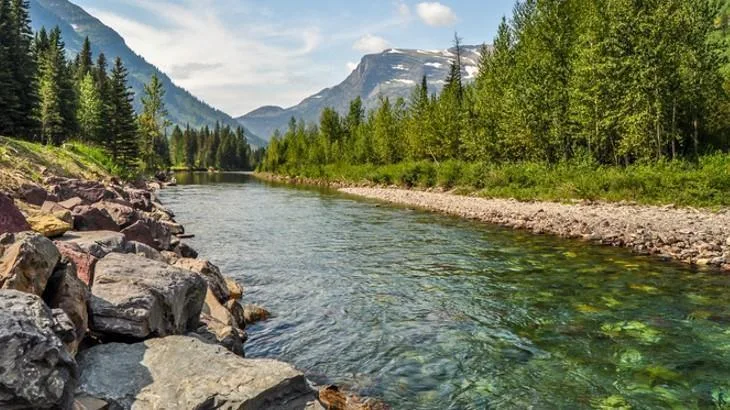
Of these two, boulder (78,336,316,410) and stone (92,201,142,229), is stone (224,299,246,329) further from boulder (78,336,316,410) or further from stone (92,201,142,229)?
stone (92,201,142,229)

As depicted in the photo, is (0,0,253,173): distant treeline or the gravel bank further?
(0,0,253,173): distant treeline

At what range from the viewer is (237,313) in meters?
10.1

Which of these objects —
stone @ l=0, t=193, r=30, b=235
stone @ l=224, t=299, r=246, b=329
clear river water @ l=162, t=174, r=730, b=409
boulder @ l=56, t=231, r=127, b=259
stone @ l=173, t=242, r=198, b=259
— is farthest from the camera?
stone @ l=173, t=242, r=198, b=259

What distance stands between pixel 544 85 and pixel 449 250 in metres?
26.0

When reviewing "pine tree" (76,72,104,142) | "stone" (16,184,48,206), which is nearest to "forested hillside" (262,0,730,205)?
"stone" (16,184,48,206)

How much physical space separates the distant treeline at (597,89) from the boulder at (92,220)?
3058 cm

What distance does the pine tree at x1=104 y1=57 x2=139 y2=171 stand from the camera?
6394 cm

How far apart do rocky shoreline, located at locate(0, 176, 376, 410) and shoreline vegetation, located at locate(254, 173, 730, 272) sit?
14.6 m

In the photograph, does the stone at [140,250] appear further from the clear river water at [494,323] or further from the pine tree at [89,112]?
the pine tree at [89,112]

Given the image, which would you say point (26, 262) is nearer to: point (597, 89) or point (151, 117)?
point (597, 89)

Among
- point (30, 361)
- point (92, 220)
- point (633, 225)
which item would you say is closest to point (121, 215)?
point (92, 220)

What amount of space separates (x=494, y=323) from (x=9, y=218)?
374 inches

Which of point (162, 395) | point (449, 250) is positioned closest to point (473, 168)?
point (449, 250)

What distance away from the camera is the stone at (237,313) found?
32.6 ft
